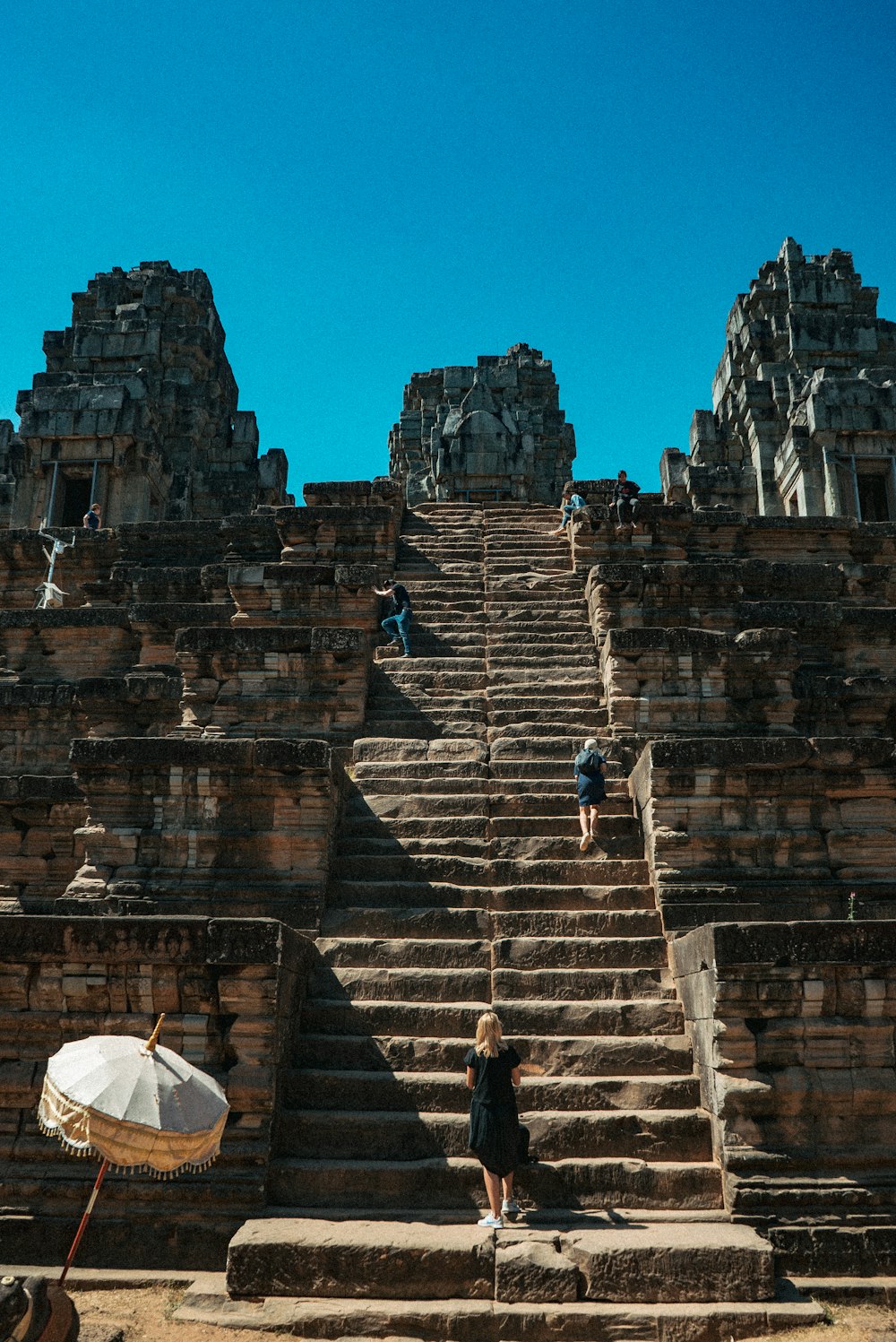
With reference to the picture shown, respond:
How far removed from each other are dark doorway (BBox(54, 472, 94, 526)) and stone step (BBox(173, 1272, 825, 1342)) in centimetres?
2236

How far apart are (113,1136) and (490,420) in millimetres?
22919

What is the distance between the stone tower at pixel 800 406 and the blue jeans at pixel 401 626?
13.2m

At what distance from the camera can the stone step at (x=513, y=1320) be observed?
18.3 feet

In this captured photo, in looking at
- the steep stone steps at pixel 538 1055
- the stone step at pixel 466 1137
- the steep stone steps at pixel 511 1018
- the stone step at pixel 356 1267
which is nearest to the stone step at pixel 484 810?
the steep stone steps at pixel 511 1018

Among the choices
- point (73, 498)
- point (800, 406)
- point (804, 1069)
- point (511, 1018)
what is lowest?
point (804, 1069)

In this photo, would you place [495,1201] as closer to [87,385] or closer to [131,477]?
[131,477]

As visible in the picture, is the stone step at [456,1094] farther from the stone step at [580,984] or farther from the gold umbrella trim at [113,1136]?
the gold umbrella trim at [113,1136]

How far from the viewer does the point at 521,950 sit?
8.20m

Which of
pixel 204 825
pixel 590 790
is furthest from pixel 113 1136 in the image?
pixel 590 790

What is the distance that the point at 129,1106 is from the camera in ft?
16.6

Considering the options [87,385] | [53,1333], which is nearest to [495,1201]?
[53,1333]

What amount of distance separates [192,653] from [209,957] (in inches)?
205

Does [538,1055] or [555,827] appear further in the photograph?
[555,827]

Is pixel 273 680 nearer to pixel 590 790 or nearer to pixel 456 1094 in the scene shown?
pixel 590 790
